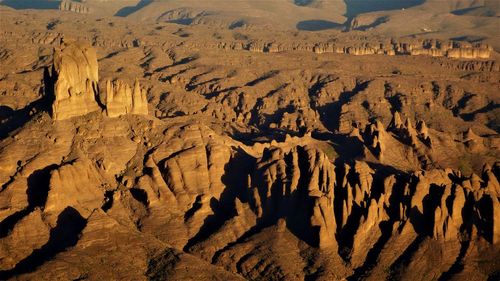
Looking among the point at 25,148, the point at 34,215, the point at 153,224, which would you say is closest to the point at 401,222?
the point at 153,224

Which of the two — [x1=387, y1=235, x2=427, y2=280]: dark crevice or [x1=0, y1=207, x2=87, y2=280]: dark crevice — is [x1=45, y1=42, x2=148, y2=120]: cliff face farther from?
[x1=387, y1=235, x2=427, y2=280]: dark crevice

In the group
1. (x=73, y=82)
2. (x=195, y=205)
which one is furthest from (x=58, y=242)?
(x=73, y=82)

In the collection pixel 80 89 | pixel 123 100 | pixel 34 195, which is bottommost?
pixel 34 195

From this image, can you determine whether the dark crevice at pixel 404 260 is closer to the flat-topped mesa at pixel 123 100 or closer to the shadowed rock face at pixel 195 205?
the shadowed rock face at pixel 195 205

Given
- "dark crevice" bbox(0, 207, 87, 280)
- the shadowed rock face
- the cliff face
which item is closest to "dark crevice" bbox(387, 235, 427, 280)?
the shadowed rock face

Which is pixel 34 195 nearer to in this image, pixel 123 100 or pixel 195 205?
pixel 195 205

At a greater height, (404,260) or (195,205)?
(195,205)
